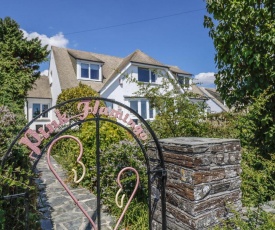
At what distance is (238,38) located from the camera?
4.15 meters

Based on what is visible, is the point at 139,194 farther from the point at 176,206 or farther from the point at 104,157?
the point at 176,206

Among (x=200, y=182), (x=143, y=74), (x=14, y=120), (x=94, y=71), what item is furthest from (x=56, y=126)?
(x=94, y=71)

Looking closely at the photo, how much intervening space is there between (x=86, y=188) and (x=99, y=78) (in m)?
13.6

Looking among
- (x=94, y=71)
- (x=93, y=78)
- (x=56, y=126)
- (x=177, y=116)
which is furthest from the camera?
(x=94, y=71)

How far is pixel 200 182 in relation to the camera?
2178 mm

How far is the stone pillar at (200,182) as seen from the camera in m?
2.17

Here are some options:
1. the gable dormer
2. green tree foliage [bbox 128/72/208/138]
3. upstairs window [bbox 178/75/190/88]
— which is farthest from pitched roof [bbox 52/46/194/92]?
green tree foliage [bbox 128/72/208/138]

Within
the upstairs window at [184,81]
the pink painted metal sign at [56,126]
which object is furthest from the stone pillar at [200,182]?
the upstairs window at [184,81]

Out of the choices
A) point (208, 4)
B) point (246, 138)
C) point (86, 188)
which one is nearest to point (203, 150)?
point (246, 138)

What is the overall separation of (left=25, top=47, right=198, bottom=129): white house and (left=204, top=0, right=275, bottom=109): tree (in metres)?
11.7

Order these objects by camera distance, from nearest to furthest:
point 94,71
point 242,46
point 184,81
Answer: point 242,46
point 184,81
point 94,71

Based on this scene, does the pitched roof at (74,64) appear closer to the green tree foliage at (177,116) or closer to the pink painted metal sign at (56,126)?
the green tree foliage at (177,116)

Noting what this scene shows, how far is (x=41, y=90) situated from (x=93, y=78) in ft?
16.4

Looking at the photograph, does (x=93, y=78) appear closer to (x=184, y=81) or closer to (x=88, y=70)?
(x=88, y=70)
